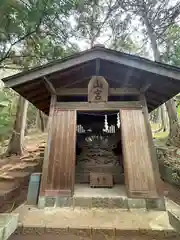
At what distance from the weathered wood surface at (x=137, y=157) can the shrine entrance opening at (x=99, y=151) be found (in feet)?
2.95

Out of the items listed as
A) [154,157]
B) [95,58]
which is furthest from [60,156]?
[95,58]

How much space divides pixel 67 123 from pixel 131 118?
5.66ft

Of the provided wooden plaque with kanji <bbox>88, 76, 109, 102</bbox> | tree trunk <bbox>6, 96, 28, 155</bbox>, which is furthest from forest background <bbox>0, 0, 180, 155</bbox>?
wooden plaque with kanji <bbox>88, 76, 109, 102</bbox>

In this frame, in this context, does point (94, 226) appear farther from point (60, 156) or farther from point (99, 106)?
point (99, 106)

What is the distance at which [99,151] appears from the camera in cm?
627

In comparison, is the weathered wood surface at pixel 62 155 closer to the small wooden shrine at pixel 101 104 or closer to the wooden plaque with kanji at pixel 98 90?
the small wooden shrine at pixel 101 104

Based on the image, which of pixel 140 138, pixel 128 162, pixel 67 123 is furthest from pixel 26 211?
pixel 140 138

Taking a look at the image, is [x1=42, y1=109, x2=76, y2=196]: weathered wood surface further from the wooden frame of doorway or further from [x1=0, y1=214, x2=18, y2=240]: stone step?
[x1=0, y1=214, x2=18, y2=240]: stone step

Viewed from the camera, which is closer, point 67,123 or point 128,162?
point 128,162

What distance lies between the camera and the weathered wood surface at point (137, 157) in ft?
12.3

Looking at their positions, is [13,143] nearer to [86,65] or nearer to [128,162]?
[86,65]

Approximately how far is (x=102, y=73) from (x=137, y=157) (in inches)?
105

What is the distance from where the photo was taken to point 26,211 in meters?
3.40

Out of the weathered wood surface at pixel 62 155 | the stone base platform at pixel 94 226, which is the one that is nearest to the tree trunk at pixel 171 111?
the stone base platform at pixel 94 226
